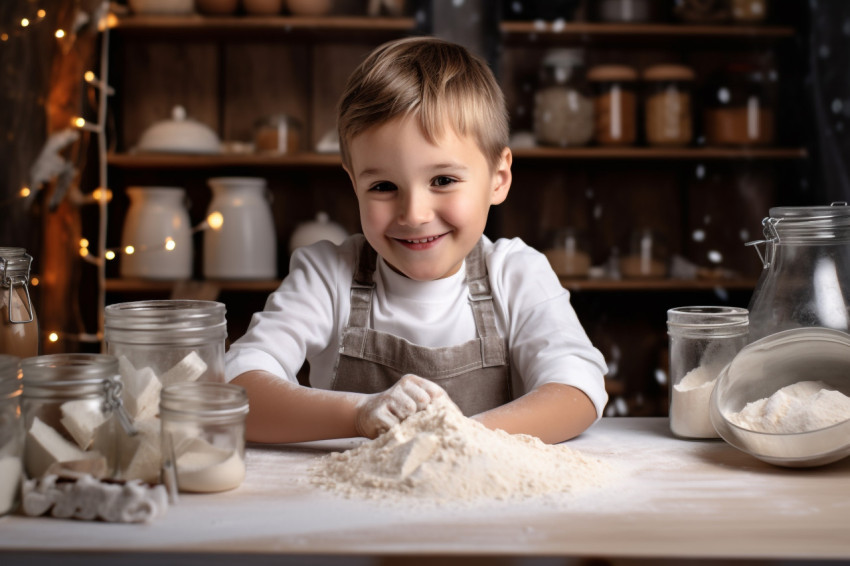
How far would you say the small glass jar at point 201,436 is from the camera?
2.09ft

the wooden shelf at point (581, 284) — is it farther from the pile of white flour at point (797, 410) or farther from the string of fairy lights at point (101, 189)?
the pile of white flour at point (797, 410)

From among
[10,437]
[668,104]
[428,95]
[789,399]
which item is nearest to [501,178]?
[428,95]

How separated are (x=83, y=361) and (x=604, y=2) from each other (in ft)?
6.76

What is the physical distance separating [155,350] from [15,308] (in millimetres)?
261

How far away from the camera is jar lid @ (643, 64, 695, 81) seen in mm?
2305

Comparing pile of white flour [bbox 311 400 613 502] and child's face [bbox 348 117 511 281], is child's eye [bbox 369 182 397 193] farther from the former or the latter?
pile of white flour [bbox 311 400 613 502]

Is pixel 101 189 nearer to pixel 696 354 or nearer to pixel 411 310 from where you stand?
pixel 411 310

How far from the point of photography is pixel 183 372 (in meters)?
0.71

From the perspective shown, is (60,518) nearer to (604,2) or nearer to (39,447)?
(39,447)

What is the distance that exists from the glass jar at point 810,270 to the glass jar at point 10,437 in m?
0.73

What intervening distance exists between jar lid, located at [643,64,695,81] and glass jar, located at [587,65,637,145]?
51mm

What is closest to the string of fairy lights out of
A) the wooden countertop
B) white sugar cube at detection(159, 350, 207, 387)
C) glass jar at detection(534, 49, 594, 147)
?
glass jar at detection(534, 49, 594, 147)

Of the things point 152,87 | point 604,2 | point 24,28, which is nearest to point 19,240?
point 24,28

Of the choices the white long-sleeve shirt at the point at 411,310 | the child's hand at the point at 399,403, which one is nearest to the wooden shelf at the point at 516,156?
the white long-sleeve shirt at the point at 411,310
